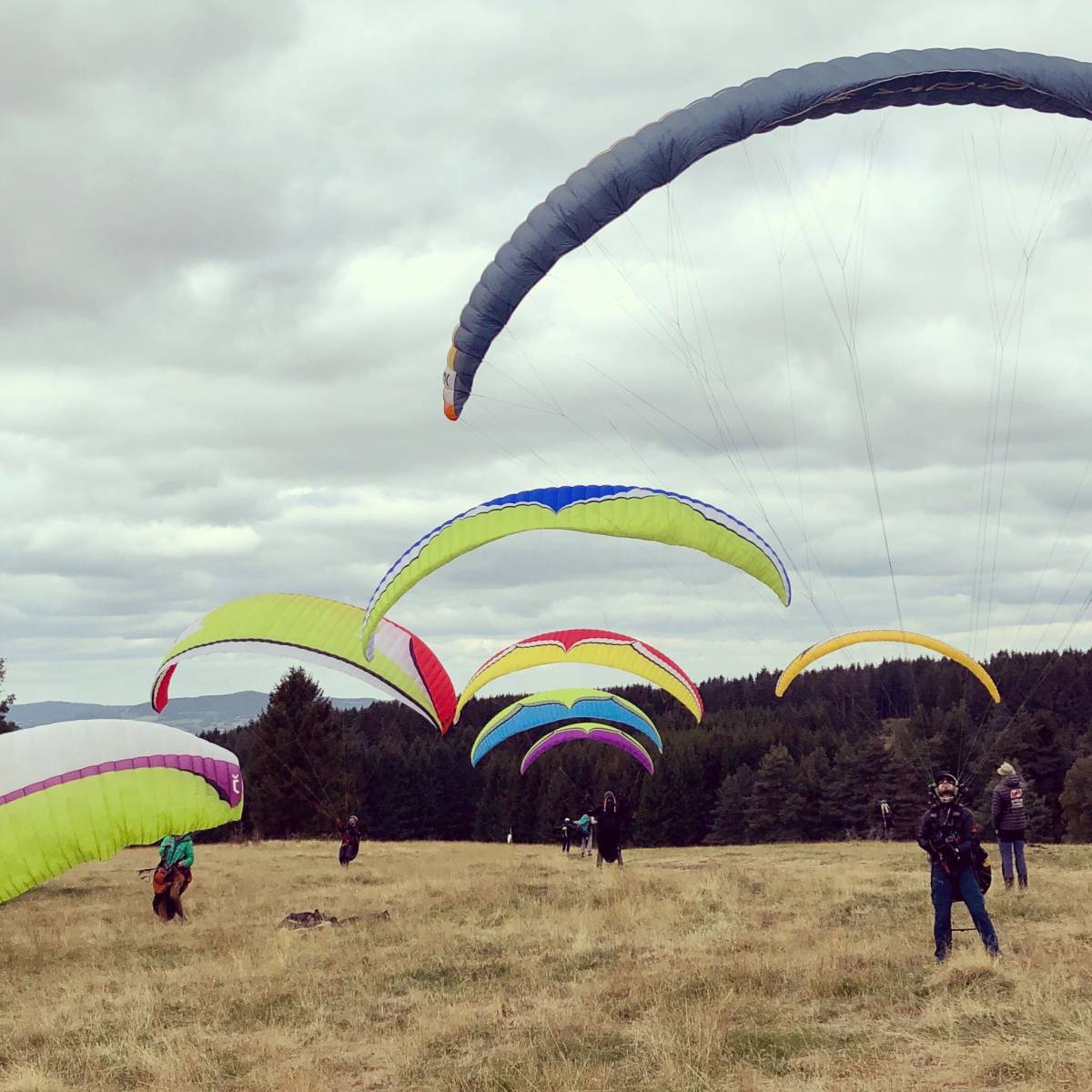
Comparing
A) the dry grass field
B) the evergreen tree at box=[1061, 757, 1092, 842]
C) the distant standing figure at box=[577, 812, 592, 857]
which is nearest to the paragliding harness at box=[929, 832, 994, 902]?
the dry grass field

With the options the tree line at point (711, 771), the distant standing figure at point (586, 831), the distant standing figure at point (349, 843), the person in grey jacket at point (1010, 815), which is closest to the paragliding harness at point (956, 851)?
the person in grey jacket at point (1010, 815)

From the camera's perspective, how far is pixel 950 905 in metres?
9.37

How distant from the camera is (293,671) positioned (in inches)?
2085

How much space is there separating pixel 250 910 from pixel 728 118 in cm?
1334

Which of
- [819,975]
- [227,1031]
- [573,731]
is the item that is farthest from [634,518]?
[573,731]

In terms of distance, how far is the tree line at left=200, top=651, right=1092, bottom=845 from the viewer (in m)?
55.4

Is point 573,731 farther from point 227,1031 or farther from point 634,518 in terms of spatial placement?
point 227,1031

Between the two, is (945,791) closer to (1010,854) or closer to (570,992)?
(570,992)

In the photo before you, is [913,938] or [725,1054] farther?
[913,938]

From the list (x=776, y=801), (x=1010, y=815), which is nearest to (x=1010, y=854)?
(x=1010, y=815)

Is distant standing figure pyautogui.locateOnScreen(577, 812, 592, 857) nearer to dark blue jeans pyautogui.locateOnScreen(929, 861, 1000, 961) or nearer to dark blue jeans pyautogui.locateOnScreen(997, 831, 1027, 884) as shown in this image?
dark blue jeans pyautogui.locateOnScreen(997, 831, 1027, 884)

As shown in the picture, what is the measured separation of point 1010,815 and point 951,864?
5.09 m

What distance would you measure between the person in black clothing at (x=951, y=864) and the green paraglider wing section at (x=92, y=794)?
8797 millimetres

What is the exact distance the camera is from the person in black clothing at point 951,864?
30.3 ft
